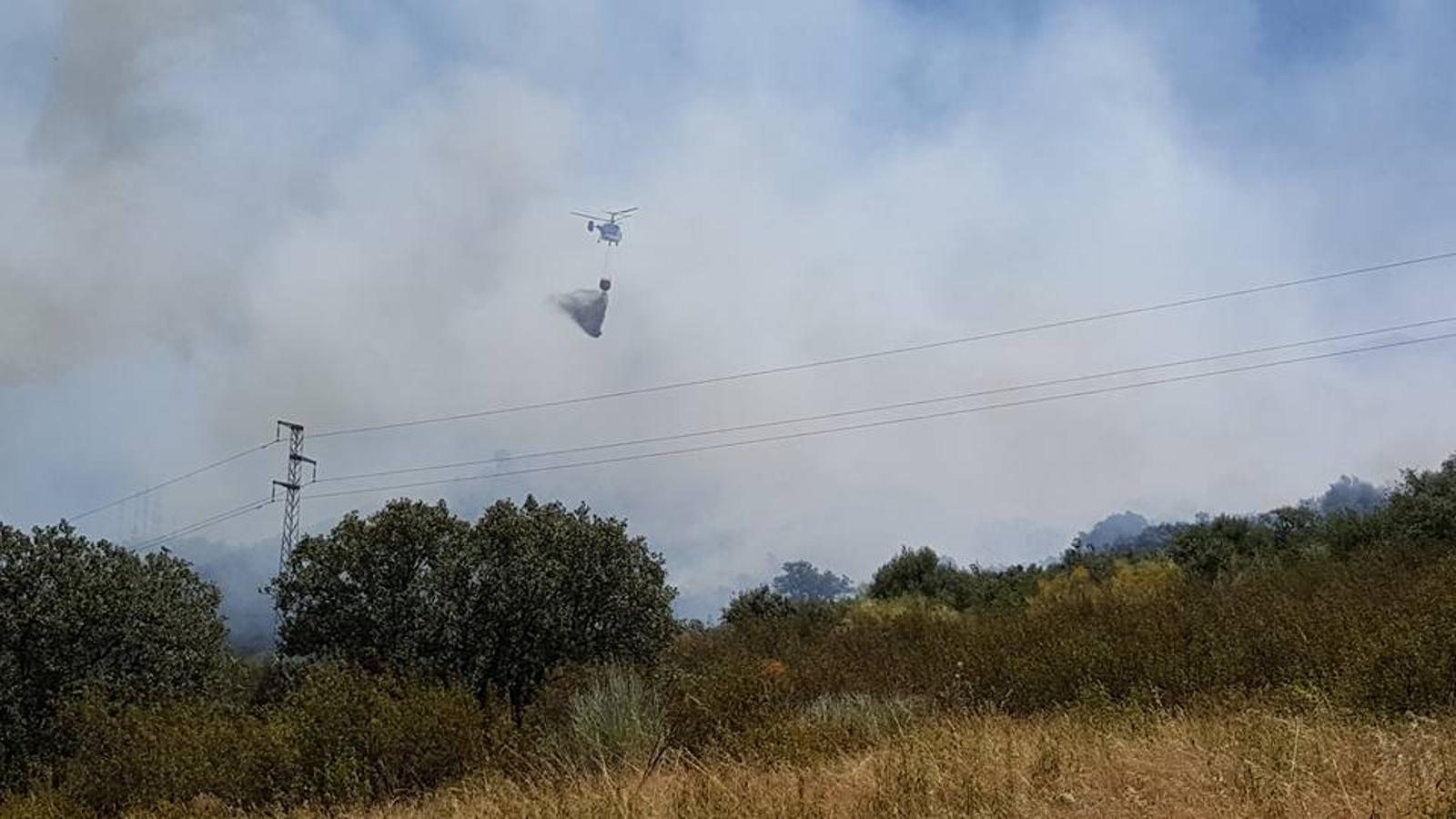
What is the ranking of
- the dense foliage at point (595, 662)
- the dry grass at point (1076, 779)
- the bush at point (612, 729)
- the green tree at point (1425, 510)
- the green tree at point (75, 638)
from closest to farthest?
the dry grass at point (1076, 779) → the bush at point (612, 729) → the dense foliage at point (595, 662) → the green tree at point (75, 638) → the green tree at point (1425, 510)

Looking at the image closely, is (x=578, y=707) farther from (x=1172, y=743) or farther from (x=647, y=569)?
(x=647, y=569)

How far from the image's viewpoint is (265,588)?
70.2 ft

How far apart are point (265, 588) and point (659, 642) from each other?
8.26 m

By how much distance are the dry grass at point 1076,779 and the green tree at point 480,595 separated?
984 cm

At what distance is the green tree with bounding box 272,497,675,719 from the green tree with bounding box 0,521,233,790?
86.0 inches

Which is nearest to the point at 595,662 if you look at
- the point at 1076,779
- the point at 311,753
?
the point at 311,753

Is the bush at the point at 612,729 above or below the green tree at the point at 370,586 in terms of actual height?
below

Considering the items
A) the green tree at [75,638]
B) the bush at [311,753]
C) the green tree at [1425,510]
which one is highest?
the green tree at [1425,510]

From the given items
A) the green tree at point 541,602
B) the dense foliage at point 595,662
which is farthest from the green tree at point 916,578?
the green tree at point 541,602

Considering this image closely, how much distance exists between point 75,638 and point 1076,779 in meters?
17.8

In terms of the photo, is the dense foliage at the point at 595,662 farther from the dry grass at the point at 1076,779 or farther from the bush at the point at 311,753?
the dry grass at the point at 1076,779

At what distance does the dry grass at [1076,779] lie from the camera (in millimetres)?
5906

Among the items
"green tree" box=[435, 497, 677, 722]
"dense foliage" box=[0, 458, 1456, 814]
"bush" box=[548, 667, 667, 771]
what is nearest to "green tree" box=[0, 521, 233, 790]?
"dense foliage" box=[0, 458, 1456, 814]

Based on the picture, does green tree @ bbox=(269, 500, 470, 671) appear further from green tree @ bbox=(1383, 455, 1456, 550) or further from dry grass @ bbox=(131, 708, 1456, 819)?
green tree @ bbox=(1383, 455, 1456, 550)
